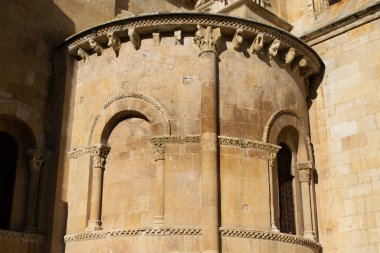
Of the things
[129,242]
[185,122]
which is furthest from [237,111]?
[129,242]

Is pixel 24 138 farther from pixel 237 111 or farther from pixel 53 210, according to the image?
pixel 237 111

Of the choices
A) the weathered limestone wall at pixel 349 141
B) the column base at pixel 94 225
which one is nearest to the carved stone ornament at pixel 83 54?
the column base at pixel 94 225

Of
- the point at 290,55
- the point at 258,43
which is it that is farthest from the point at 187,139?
the point at 290,55

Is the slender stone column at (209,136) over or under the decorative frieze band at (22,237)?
over

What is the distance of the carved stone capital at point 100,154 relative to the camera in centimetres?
1273

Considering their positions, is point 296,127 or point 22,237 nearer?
point 22,237

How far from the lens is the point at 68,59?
14055 mm

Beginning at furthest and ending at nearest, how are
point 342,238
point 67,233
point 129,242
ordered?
point 342,238 < point 67,233 < point 129,242

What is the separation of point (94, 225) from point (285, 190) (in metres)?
4.94

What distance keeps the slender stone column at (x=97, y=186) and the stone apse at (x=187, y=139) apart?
0.03 metres

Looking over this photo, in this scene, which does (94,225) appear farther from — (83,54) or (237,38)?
(237,38)

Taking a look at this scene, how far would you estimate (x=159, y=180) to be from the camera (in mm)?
11922

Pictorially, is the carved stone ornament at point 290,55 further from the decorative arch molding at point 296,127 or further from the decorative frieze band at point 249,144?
the decorative frieze band at point 249,144

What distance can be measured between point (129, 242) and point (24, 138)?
3.87m
